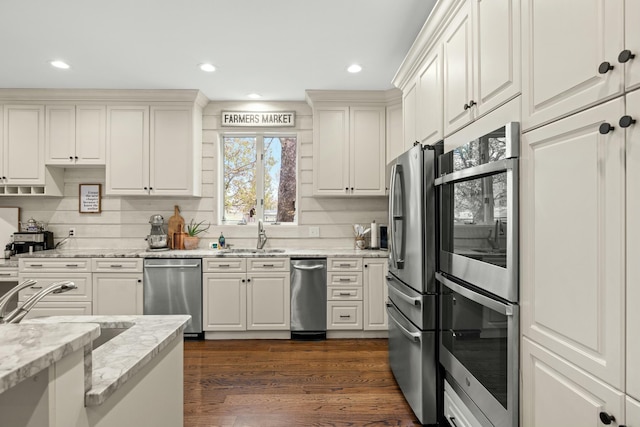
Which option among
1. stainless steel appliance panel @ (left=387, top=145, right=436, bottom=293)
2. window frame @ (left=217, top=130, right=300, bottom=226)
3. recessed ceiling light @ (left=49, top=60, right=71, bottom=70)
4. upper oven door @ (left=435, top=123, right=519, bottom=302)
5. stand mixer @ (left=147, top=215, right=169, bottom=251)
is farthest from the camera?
window frame @ (left=217, top=130, right=300, bottom=226)

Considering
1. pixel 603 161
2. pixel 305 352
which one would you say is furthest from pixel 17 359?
pixel 305 352

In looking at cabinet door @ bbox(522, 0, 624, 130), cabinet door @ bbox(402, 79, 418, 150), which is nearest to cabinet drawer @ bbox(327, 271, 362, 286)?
cabinet door @ bbox(402, 79, 418, 150)

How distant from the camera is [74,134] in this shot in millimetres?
3904

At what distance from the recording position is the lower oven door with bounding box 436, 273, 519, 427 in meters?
1.35

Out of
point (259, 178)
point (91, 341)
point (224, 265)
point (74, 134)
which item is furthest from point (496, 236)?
point (74, 134)

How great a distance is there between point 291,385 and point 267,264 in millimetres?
1273

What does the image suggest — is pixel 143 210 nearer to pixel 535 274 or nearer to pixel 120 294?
pixel 120 294

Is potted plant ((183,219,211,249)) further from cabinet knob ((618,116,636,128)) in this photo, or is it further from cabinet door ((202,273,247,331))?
cabinet knob ((618,116,636,128))

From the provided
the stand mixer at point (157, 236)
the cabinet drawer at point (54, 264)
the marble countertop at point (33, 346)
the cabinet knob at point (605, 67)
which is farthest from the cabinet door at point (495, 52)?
the cabinet drawer at point (54, 264)

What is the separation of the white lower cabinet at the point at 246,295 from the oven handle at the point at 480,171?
2.18 meters

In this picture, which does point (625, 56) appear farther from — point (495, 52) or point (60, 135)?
point (60, 135)

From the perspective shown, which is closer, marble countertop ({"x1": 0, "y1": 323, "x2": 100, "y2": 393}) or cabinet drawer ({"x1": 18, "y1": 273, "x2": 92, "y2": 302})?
marble countertop ({"x1": 0, "y1": 323, "x2": 100, "y2": 393})

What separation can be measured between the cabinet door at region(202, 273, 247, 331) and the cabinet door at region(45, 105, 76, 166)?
2068 mm

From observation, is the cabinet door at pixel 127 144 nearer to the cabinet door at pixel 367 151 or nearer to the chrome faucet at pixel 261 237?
the chrome faucet at pixel 261 237
